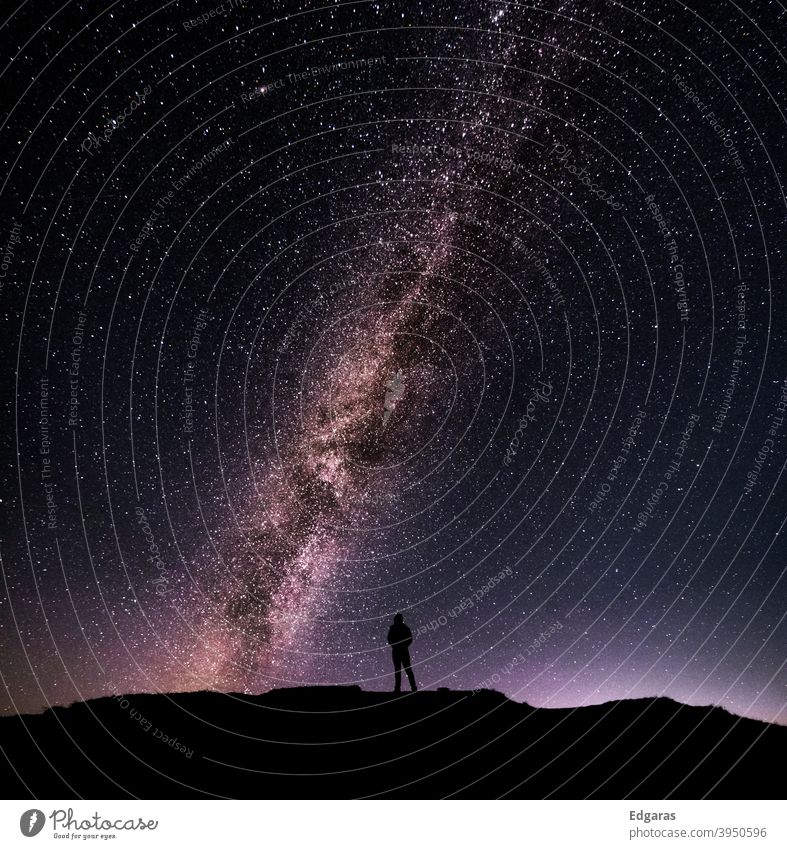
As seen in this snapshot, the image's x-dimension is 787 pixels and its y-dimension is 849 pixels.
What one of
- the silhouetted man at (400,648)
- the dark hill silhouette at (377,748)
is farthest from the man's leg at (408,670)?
the dark hill silhouette at (377,748)

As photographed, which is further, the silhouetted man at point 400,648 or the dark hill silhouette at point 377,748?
the silhouetted man at point 400,648

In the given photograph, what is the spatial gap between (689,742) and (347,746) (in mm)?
3757

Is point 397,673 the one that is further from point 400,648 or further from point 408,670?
point 400,648

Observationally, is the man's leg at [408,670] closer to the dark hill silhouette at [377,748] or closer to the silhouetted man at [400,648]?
the silhouetted man at [400,648]

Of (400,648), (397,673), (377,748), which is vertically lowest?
(377,748)

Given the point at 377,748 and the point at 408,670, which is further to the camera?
the point at 408,670

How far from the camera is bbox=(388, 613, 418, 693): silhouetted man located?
7098 millimetres

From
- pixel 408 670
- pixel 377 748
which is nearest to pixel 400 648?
pixel 408 670

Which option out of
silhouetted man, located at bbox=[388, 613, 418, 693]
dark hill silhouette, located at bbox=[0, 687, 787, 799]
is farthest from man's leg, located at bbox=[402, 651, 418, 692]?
dark hill silhouette, located at bbox=[0, 687, 787, 799]

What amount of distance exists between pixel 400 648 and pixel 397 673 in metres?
0.28

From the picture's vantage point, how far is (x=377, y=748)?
6.35 m

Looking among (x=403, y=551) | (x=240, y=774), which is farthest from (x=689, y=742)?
(x=240, y=774)

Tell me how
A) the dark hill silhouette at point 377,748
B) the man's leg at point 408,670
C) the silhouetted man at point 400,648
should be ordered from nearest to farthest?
the dark hill silhouette at point 377,748 → the silhouetted man at point 400,648 → the man's leg at point 408,670

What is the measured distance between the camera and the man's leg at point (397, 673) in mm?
7266
